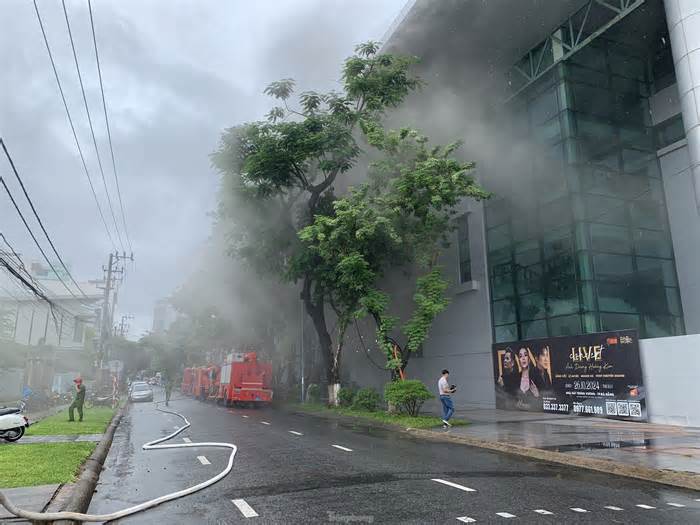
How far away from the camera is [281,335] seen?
1136 inches

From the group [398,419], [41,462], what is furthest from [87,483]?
[398,419]

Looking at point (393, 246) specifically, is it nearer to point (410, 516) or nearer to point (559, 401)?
point (559, 401)

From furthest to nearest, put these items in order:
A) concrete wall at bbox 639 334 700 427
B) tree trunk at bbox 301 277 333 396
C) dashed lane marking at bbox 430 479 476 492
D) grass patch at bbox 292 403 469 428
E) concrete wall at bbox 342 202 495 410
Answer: tree trunk at bbox 301 277 333 396 → concrete wall at bbox 342 202 495 410 → grass patch at bbox 292 403 469 428 → concrete wall at bbox 639 334 700 427 → dashed lane marking at bbox 430 479 476 492

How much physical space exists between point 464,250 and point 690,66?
933 cm

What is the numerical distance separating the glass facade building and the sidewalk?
3738mm

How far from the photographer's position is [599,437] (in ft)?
32.7

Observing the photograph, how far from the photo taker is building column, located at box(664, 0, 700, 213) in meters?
13.2

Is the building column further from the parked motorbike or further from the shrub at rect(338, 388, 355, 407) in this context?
the parked motorbike

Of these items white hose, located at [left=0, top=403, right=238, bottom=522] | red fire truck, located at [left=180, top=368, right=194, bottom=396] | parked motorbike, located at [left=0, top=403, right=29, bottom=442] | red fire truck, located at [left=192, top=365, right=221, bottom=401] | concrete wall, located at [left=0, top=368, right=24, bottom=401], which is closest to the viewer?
white hose, located at [left=0, top=403, right=238, bottom=522]

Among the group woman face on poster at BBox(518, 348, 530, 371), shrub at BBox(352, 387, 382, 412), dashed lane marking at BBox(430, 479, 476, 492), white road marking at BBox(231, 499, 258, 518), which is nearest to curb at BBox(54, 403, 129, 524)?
white road marking at BBox(231, 499, 258, 518)

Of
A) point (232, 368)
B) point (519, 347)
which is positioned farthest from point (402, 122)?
point (232, 368)

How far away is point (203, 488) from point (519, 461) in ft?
15.0

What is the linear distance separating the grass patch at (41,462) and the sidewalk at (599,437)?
6.80m

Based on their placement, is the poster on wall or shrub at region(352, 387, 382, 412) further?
shrub at region(352, 387, 382, 412)
